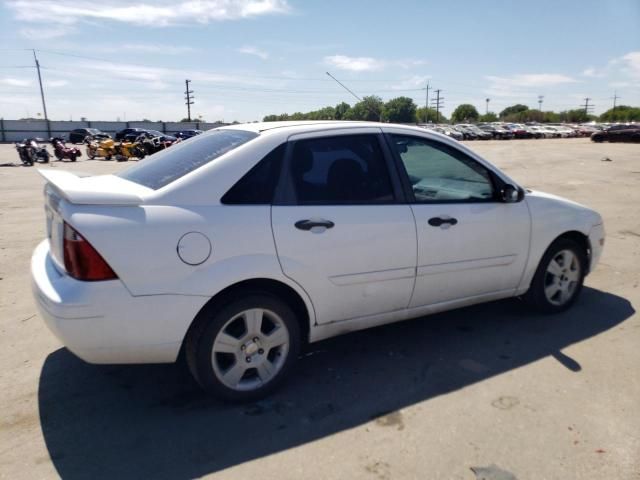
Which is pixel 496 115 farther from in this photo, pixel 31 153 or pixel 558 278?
pixel 558 278

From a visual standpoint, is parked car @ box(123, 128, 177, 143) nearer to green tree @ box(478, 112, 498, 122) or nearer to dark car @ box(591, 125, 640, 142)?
dark car @ box(591, 125, 640, 142)

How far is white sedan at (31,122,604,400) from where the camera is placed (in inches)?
106

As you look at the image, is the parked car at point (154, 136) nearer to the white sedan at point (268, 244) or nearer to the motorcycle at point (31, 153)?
the motorcycle at point (31, 153)

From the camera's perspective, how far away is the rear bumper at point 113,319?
2.62 meters

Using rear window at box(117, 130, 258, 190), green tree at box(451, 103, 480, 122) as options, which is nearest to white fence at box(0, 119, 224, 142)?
rear window at box(117, 130, 258, 190)

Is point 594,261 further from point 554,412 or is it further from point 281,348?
point 281,348

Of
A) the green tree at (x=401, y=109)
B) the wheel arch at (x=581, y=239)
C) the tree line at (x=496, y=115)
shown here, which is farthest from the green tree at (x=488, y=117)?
the wheel arch at (x=581, y=239)

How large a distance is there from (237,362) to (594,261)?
346 cm

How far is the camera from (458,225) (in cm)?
367

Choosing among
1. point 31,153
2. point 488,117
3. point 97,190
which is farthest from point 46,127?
point 488,117

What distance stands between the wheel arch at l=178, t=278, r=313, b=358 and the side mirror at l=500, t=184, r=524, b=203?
5.91ft

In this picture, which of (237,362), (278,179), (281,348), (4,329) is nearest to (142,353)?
(237,362)

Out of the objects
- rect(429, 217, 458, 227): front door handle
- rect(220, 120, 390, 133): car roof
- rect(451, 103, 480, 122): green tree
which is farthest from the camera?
rect(451, 103, 480, 122): green tree

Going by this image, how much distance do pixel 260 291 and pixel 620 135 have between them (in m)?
46.5
